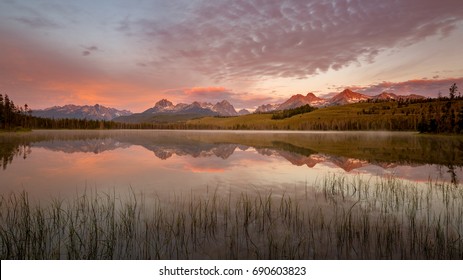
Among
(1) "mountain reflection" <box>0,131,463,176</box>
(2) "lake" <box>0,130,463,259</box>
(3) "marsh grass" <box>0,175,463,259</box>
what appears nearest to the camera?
(3) "marsh grass" <box>0,175,463,259</box>

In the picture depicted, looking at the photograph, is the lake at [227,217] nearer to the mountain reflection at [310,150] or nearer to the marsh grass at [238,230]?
the marsh grass at [238,230]

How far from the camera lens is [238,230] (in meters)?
9.59

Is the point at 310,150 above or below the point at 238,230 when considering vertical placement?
above

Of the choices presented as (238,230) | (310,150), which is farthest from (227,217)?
(310,150)

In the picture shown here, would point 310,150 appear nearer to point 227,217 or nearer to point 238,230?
point 227,217

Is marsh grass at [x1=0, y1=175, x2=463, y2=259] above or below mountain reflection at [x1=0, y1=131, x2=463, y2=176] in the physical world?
below

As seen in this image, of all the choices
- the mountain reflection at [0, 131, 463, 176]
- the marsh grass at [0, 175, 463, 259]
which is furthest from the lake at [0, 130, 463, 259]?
the mountain reflection at [0, 131, 463, 176]

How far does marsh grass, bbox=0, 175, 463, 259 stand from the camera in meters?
7.98

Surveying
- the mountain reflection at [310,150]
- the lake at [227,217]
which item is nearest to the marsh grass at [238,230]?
the lake at [227,217]

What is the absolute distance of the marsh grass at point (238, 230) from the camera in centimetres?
798

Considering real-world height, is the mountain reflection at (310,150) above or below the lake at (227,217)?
above

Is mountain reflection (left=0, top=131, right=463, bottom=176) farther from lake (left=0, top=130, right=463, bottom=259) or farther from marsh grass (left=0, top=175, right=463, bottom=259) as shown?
marsh grass (left=0, top=175, right=463, bottom=259)
